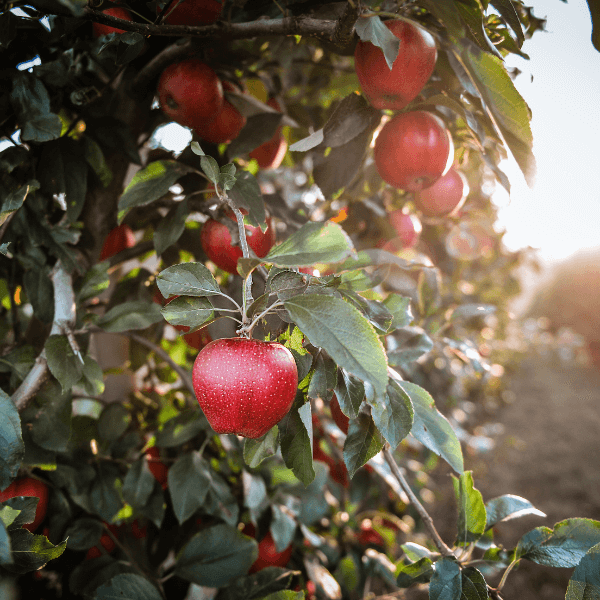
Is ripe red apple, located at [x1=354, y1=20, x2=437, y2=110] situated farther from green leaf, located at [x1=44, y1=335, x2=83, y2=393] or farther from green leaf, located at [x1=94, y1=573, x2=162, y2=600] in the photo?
green leaf, located at [x1=94, y1=573, x2=162, y2=600]

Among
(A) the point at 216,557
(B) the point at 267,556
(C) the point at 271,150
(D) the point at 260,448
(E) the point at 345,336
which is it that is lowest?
(B) the point at 267,556

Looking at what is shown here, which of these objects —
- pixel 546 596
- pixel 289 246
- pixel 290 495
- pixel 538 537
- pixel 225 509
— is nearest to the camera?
pixel 289 246

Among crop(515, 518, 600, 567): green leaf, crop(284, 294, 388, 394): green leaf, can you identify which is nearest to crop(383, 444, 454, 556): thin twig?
crop(515, 518, 600, 567): green leaf

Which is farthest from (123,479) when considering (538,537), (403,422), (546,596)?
(546,596)

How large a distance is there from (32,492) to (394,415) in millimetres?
641

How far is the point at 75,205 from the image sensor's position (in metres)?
0.73

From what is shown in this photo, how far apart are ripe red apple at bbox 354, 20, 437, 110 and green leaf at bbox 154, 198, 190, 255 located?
368mm

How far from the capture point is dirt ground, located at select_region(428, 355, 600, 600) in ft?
8.93

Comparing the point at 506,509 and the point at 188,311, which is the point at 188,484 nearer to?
the point at 188,311

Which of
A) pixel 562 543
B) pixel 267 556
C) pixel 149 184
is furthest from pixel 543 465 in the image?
pixel 149 184

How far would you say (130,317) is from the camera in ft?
2.39

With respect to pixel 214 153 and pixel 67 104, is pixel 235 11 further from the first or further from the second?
pixel 67 104

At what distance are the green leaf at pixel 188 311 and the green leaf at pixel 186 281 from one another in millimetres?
14

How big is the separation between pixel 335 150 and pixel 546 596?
10.3ft
